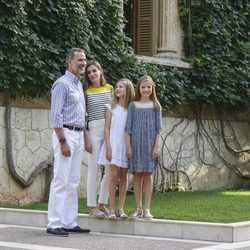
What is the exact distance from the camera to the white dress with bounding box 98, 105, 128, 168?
30.9ft

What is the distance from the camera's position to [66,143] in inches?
346

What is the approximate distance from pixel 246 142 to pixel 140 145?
342 inches

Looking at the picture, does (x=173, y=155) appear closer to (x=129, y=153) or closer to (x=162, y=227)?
A: (x=129, y=153)

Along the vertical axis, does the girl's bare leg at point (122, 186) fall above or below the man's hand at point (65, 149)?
below

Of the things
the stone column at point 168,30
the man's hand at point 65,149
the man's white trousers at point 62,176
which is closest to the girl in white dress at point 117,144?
the man's white trousers at point 62,176

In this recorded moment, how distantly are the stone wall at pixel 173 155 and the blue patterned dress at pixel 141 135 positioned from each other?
360 centimetres

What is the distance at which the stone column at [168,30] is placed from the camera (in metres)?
16.2

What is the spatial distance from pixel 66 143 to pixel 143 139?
1.09 m

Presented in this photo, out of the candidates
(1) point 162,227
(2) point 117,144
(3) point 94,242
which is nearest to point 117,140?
(2) point 117,144

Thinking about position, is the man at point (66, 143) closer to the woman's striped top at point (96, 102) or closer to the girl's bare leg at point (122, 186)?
the woman's striped top at point (96, 102)

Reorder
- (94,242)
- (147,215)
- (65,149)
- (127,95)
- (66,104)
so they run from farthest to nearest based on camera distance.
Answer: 1. (127,95)
2. (147,215)
3. (66,104)
4. (65,149)
5. (94,242)

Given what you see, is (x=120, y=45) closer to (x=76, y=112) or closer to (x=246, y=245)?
(x=76, y=112)

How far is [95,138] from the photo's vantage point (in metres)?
9.53

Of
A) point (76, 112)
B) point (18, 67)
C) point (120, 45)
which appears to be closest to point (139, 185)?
point (76, 112)
